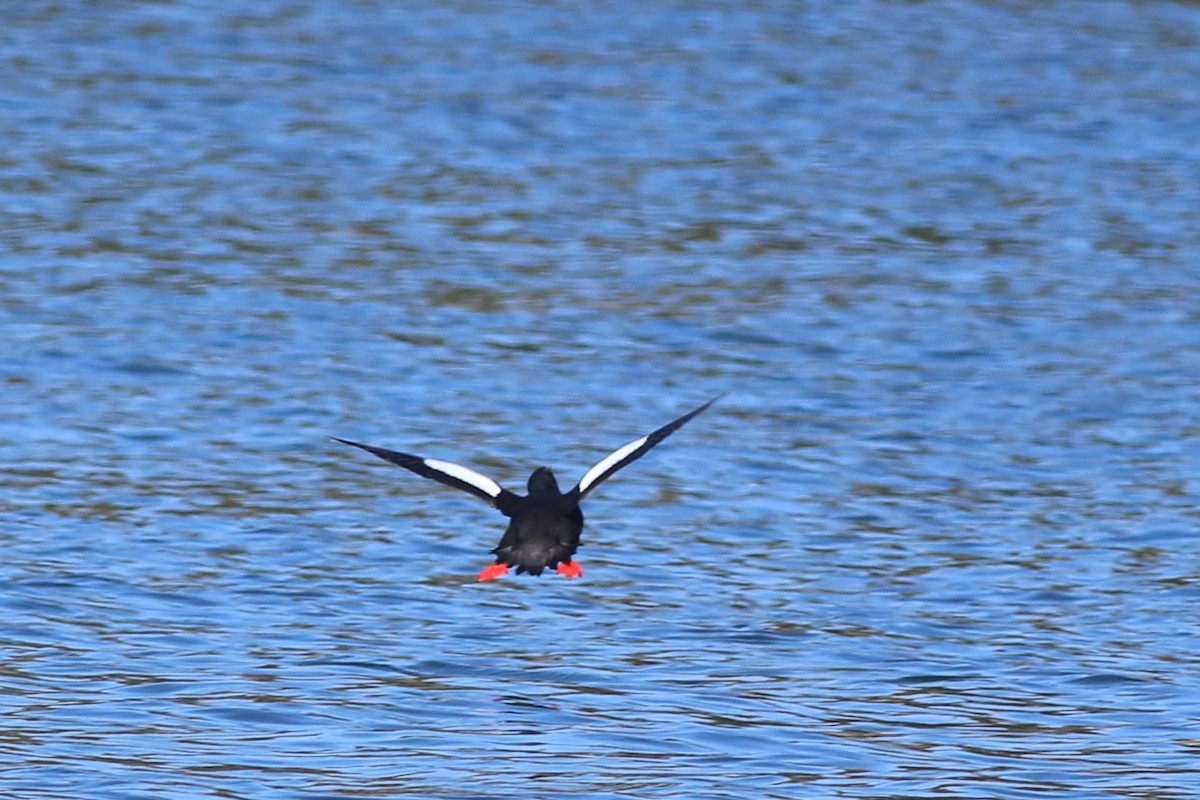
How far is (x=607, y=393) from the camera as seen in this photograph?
15.6m

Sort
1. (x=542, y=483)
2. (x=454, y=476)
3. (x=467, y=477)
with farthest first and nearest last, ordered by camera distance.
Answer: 1. (x=542, y=483)
2. (x=467, y=477)
3. (x=454, y=476)

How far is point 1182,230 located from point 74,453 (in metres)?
11.1

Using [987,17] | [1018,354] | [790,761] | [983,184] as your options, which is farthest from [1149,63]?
[790,761]

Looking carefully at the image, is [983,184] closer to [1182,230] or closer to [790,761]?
[1182,230]

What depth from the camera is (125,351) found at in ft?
53.4

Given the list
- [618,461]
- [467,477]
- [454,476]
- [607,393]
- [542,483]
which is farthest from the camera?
[607,393]

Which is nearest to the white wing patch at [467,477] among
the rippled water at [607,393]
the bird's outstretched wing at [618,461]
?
the bird's outstretched wing at [618,461]

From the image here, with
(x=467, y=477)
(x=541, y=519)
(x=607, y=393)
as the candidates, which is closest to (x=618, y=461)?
(x=541, y=519)

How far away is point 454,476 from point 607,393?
620 cm

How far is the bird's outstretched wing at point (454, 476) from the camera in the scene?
30.1 ft

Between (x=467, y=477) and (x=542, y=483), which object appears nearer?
(x=467, y=477)

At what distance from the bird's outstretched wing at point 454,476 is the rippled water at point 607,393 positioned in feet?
3.32

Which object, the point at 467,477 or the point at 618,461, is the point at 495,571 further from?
the point at 618,461

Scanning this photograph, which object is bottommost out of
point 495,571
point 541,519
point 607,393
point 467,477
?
point 607,393
